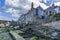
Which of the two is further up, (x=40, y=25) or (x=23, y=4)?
(x=23, y=4)

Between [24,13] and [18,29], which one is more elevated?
[24,13]

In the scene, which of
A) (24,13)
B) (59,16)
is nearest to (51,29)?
(59,16)

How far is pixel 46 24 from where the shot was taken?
15.4ft

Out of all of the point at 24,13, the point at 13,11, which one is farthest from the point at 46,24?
the point at 13,11

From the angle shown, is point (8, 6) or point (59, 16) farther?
point (8, 6)

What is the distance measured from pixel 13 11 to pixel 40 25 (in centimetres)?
96

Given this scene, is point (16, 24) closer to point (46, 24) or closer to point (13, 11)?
point (13, 11)

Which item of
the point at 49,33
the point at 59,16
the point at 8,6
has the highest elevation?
the point at 8,6

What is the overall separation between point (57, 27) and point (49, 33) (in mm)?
301

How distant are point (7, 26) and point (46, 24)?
1.21 metres

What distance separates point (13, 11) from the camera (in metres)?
4.85

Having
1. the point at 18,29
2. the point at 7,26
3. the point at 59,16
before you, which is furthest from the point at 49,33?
the point at 7,26

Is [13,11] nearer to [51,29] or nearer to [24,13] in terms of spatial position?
[24,13]

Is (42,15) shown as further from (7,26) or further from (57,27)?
(7,26)
